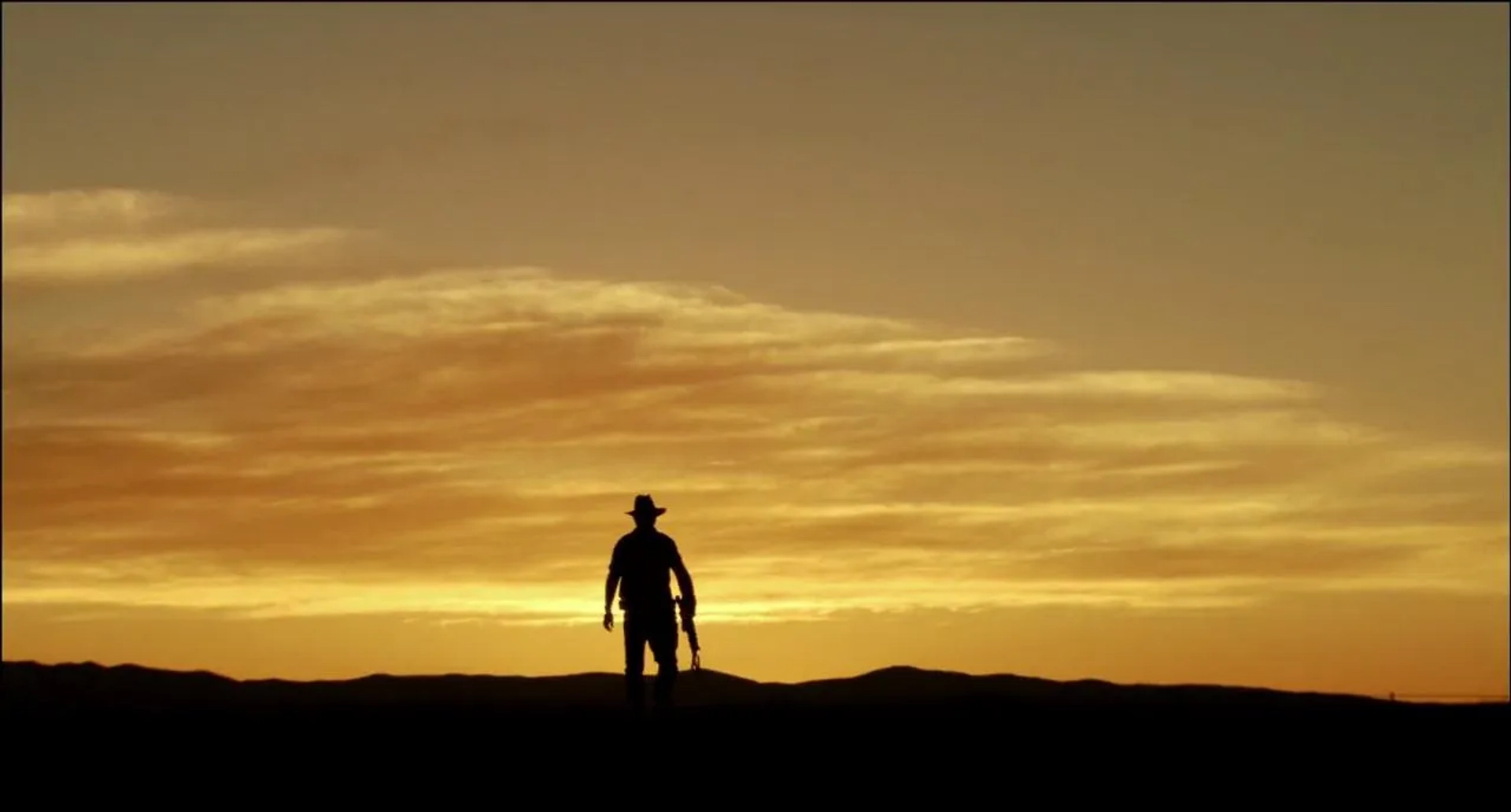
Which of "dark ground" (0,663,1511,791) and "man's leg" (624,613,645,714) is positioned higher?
"man's leg" (624,613,645,714)

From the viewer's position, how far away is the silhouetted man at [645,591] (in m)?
35.4

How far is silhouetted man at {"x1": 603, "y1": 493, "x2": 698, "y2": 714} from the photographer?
116 feet

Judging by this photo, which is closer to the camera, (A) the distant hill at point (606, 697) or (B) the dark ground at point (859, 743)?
(B) the dark ground at point (859, 743)

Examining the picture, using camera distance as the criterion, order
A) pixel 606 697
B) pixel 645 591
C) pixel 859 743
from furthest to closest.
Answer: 1. pixel 606 697
2. pixel 645 591
3. pixel 859 743

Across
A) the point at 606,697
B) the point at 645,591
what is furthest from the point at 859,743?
the point at 606,697

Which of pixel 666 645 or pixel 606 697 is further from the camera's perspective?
pixel 606 697

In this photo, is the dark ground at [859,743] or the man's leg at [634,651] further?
the man's leg at [634,651]

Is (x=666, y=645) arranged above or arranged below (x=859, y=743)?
above

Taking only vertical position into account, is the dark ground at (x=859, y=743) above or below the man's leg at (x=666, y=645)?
below

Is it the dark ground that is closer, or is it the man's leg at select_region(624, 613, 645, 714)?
the dark ground

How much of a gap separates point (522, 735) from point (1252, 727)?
28.1 feet

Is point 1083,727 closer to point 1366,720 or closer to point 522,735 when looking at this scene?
point 1366,720

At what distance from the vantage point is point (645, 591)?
3544cm

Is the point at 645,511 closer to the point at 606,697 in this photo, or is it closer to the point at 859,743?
the point at 859,743
